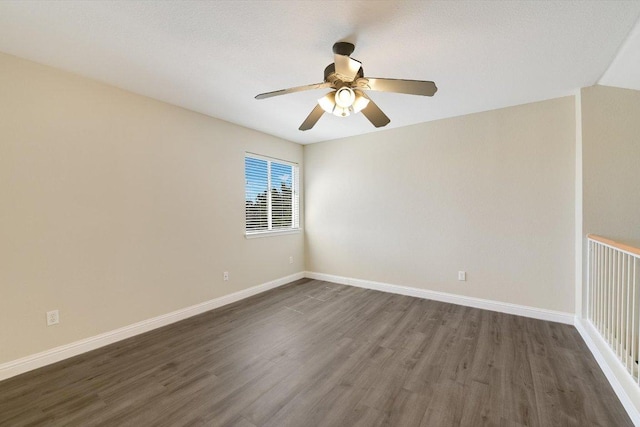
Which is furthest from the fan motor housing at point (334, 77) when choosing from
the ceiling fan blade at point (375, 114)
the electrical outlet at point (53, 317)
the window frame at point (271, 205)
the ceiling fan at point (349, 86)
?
the electrical outlet at point (53, 317)

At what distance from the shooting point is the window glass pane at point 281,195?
4454 millimetres

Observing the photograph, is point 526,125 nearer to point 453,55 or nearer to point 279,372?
point 453,55

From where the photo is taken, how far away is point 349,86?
1.94 m

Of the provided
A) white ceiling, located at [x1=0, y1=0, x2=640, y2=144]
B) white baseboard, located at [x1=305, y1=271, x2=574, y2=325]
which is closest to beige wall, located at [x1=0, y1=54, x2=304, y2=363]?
white ceiling, located at [x1=0, y1=0, x2=640, y2=144]

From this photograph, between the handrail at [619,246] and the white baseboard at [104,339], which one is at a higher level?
the handrail at [619,246]

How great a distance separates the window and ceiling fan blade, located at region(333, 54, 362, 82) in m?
2.45

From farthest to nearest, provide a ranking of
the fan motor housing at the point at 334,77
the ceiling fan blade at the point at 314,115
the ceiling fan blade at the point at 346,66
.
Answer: the ceiling fan blade at the point at 314,115 → the fan motor housing at the point at 334,77 → the ceiling fan blade at the point at 346,66

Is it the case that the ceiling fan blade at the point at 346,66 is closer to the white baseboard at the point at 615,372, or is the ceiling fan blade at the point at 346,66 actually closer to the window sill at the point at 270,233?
the white baseboard at the point at 615,372

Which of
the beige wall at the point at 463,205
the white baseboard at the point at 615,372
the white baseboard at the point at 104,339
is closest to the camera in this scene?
the white baseboard at the point at 615,372

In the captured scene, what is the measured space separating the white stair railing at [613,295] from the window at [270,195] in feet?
12.4

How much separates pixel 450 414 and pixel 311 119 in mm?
2346

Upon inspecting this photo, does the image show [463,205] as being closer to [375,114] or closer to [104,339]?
[375,114]

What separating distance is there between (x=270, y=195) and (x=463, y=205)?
281 cm

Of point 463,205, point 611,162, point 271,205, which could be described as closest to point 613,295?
point 611,162
